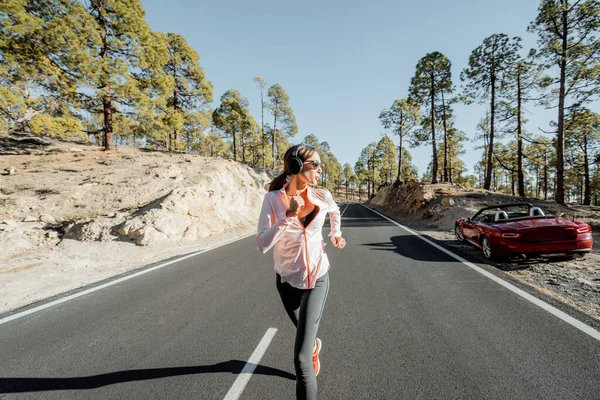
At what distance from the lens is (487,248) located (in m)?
5.87

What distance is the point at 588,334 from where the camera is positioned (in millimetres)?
2641

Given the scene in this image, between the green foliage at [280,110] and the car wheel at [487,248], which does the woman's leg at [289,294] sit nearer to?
the car wheel at [487,248]

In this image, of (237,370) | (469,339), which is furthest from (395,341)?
(237,370)

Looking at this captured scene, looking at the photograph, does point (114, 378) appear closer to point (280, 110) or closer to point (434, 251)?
point (434, 251)

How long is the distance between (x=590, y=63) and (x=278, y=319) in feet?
69.4

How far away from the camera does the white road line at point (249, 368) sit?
2.02 metres

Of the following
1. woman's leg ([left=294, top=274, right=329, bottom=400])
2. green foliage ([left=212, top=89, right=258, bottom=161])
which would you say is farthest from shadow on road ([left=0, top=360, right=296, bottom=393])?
green foliage ([left=212, top=89, right=258, bottom=161])

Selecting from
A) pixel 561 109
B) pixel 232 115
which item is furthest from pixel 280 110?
pixel 561 109

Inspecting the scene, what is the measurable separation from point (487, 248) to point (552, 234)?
1221 millimetres

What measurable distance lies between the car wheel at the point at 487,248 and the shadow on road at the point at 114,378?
18.8ft

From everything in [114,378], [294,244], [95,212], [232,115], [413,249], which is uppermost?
[232,115]

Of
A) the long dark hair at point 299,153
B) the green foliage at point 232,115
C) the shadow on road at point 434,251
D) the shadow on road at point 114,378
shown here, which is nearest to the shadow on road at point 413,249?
the shadow on road at point 434,251

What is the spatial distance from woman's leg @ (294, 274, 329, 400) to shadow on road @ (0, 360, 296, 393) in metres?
0.67

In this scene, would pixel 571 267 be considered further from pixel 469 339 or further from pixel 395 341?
pixel 395 341
